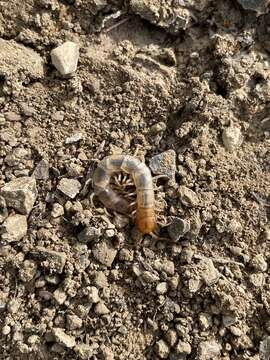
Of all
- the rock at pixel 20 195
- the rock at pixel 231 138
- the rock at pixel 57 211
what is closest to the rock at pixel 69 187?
the rock at pixel 57 211

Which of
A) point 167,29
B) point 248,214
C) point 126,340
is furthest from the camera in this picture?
point 167,29

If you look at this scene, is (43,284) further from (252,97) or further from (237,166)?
(252,97)

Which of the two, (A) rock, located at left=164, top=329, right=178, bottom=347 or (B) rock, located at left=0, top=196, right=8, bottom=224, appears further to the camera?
(B) rock, located at left=0, top=196, right=8, bottom=224

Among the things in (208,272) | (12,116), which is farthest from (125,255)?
(12,116)

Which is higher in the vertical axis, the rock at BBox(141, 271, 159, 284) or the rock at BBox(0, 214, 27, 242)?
the rock at BBox(141, 271, 159, 284)

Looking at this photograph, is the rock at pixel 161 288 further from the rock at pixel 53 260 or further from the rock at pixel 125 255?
the rock at pixel 53 260

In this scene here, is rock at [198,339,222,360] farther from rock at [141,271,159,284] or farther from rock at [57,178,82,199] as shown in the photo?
rock at [57,178,82,199]

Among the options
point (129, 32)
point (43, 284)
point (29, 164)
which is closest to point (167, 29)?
point (129, 32)

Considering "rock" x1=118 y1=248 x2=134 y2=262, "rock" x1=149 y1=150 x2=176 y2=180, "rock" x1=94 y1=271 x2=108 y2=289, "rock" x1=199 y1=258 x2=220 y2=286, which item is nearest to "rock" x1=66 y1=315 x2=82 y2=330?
"rock" x1=94 y1=271 x2=108 y2=289
